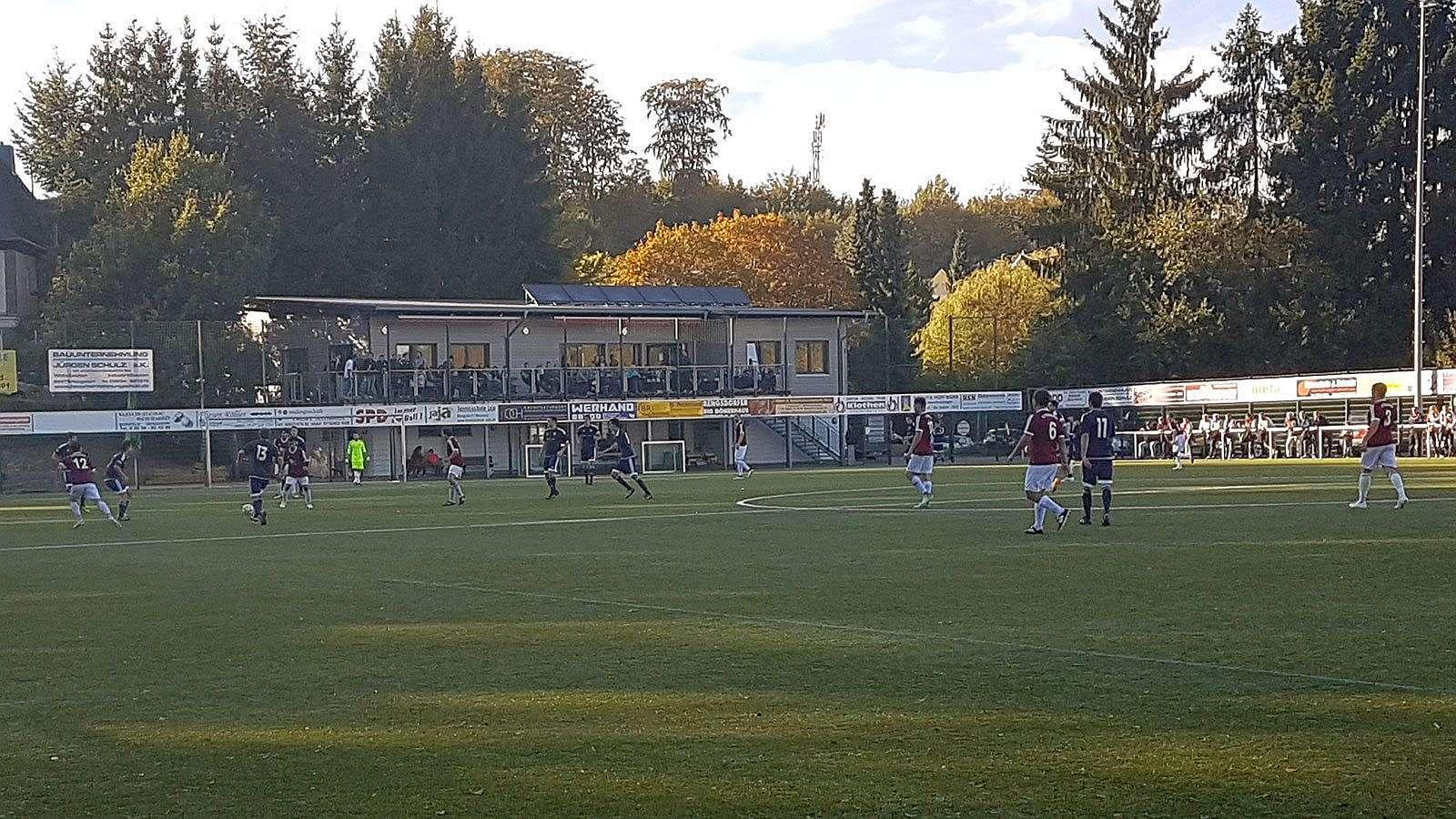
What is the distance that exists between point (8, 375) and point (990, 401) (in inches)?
1452

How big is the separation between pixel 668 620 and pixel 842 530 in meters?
11.1

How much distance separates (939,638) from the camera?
12.1 metres

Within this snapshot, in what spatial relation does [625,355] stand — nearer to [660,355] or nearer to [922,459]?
[660,355]

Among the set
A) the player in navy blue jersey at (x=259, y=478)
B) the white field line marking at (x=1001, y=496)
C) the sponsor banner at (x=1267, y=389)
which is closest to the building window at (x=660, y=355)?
the sponsor banner at (x=1267, y=389)

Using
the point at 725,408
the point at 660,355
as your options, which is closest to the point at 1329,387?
the point at 725,408

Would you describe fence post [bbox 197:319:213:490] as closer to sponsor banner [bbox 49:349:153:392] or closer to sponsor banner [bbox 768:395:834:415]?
sponsor banner [bbox 49:349:153:392]

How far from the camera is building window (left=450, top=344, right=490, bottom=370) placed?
67938 millimetres

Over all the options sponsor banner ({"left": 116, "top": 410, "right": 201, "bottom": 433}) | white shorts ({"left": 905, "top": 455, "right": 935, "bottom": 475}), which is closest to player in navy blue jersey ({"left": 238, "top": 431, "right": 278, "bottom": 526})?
white shorts ({"left": 905, "top": 455, "right": 935, "bottom": 475})

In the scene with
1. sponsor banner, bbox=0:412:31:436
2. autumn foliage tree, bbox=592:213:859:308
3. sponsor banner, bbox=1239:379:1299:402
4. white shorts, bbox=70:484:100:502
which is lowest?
white shorts, bbox=70:484:100:502

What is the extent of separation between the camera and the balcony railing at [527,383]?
6253 centimetres

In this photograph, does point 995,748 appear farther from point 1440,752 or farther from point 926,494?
point 926,494

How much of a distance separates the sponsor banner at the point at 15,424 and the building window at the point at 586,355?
22.1 meters

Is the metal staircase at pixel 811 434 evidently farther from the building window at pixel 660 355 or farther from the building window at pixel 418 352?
the building window at pixel 418 352

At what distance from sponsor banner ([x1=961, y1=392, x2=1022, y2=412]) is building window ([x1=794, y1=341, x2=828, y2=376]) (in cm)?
845
